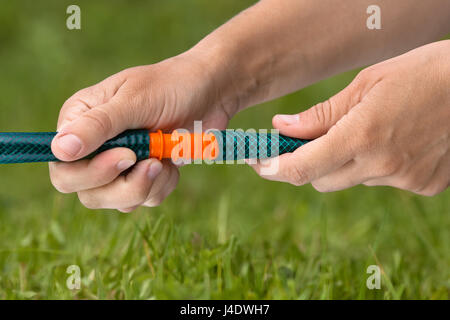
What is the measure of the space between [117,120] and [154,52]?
123 inches

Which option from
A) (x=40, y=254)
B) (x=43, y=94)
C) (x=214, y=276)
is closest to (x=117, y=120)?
(x=214, y=276)

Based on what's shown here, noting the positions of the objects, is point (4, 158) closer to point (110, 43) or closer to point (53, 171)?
point (53, 171)

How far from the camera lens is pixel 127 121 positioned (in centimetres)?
137

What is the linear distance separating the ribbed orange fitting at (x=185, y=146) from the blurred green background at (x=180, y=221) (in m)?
0.25

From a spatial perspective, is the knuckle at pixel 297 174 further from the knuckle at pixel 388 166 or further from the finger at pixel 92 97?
the finger at pixel 92 97

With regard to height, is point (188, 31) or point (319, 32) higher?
point (188, 31)

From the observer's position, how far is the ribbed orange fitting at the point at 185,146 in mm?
1299

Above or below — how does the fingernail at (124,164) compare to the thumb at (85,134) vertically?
below

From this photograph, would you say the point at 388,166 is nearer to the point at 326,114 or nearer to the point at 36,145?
the point at 326,114

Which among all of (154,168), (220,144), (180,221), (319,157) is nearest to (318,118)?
(319,157)

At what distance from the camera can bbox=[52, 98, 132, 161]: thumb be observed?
123cm

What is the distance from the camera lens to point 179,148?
4.30ft

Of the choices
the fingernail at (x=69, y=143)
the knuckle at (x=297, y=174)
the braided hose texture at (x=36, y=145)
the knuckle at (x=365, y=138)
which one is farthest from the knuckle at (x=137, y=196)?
the knuckle at (x=365, y=138)

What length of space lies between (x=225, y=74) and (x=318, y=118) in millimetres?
327
